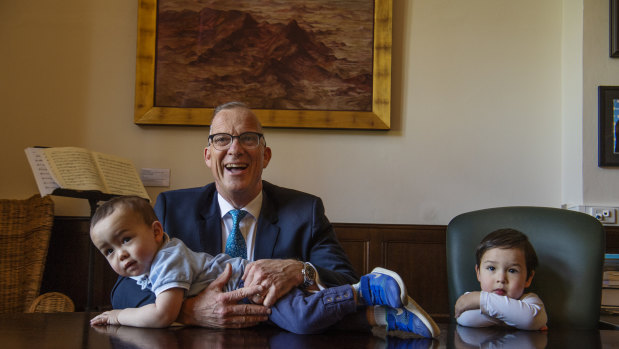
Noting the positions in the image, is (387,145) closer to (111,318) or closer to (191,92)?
(191,92)

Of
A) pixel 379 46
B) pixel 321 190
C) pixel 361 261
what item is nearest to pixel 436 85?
pixel 379 46

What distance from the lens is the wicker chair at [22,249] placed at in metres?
3.04

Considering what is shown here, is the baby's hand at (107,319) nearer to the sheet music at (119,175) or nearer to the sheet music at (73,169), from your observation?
the sheet music at (73,169)

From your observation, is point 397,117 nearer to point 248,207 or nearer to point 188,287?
point 248,207

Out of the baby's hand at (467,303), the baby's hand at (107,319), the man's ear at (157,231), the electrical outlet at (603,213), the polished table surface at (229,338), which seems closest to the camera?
the polished table surface at (229,338)

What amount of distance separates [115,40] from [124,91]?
336 mm

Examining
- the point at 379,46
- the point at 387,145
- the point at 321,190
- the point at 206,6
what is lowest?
the point at 321,190

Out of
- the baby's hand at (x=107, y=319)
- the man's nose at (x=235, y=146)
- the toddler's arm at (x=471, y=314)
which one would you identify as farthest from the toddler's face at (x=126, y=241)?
the toddler's arm at (x=471, y=314)

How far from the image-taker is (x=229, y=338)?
136cm

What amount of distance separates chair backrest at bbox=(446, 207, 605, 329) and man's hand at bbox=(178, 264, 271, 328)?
0.97 m

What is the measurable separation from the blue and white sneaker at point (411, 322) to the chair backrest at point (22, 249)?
2342 mm

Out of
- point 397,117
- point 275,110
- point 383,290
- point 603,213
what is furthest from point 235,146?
point 603,213

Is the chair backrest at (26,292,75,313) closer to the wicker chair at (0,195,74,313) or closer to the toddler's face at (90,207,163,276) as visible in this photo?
the wicker chair at (0,195,74,313)

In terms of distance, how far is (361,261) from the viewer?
11.2 ft
